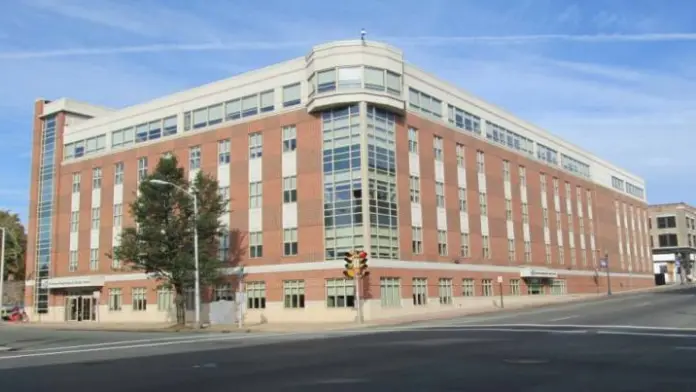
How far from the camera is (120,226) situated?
204ft

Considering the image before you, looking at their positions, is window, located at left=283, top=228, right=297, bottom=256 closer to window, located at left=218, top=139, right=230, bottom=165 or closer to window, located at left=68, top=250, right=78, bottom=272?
window, located at left=218, top=139, right=230, bottom=165

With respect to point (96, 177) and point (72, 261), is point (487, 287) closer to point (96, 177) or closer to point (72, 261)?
point (96, 177)

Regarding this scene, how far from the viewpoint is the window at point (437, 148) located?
5503cm

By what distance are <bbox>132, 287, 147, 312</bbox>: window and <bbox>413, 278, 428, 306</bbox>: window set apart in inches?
973

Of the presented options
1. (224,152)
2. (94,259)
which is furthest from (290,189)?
(94,259)

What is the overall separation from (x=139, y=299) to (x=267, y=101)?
21.7 m

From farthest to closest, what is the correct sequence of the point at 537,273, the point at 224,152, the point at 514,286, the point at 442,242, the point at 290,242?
1. the point at 537,273
2. the point at 514,286
3. the point at 224,152
4. the point at 442,242
5. the point at 290,242

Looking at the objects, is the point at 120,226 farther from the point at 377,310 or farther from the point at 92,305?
the point at 377,310

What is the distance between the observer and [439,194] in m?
54.8

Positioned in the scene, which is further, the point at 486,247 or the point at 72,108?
the point at 72,108

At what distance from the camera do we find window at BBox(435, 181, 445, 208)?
178ft

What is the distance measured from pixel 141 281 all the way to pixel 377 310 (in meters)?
24.5

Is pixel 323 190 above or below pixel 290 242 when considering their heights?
above

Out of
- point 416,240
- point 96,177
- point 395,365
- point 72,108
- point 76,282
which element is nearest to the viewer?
point 395,365
